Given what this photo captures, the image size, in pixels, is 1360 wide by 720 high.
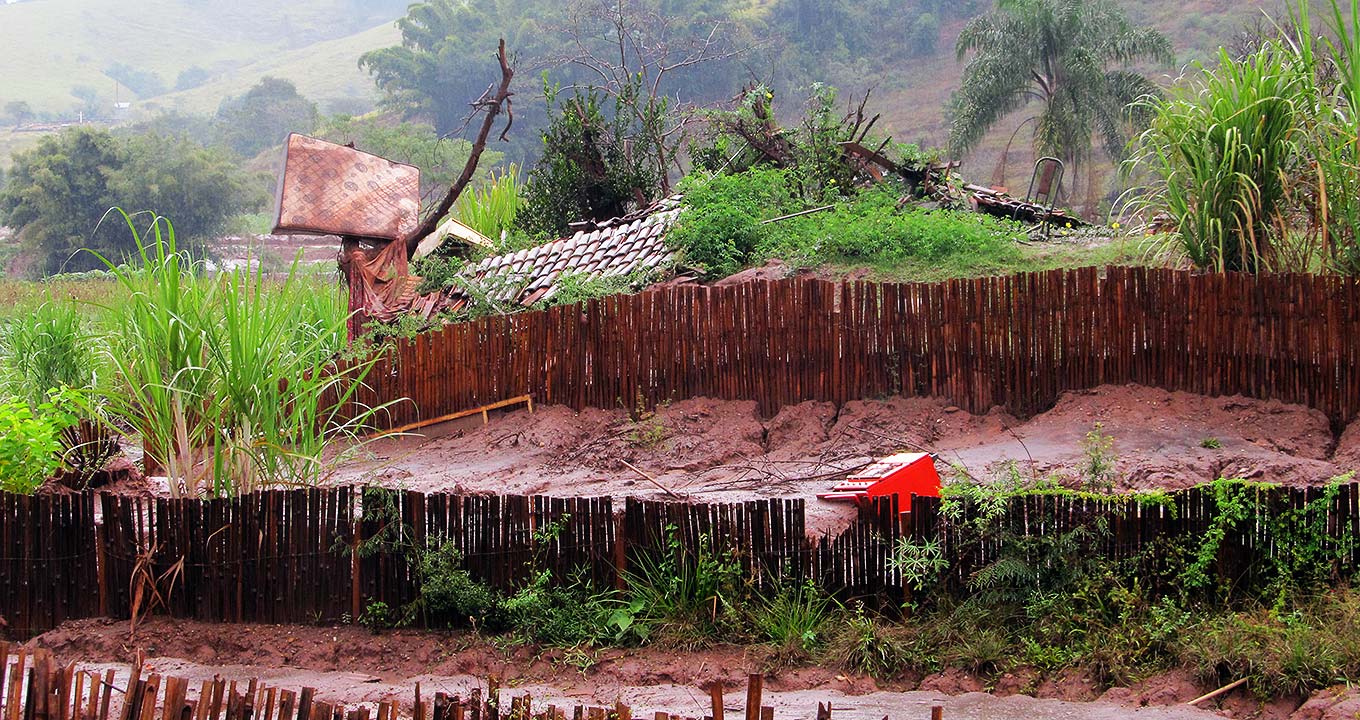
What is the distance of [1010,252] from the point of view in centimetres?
1154

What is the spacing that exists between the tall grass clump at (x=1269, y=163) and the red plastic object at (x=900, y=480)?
2827mm

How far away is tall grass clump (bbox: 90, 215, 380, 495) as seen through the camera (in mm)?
6465

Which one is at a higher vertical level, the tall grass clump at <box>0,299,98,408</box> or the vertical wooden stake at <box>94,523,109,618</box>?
the tall grass clump at <box>0,299,98,408</box>

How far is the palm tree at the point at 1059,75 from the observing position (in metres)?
30.4

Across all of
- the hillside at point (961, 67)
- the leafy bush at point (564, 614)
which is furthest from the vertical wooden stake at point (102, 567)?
the hillside at point (961, 67)

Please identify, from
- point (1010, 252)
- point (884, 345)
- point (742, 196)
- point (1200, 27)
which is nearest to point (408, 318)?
point (742, 196)

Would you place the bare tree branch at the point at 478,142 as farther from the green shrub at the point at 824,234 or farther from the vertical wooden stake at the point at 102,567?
the vertical wooden stake at the point at 102,567

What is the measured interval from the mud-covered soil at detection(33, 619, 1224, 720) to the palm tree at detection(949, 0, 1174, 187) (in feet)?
86.0

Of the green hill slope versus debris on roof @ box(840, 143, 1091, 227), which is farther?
the green hill slope

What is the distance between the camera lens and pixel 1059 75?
102ft

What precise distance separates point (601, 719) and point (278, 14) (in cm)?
14017

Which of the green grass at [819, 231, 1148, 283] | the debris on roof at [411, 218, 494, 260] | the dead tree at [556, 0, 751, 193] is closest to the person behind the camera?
the green grass at [819, 231, 1148, 283]

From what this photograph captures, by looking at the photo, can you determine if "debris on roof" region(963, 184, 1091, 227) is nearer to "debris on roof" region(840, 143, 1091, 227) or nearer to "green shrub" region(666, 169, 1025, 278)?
"debris on roof" region(840, 143, 1091, 227)

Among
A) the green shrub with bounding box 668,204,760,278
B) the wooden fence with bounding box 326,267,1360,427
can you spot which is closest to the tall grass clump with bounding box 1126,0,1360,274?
the wooden fence with bounding box 326,267,1360,427
